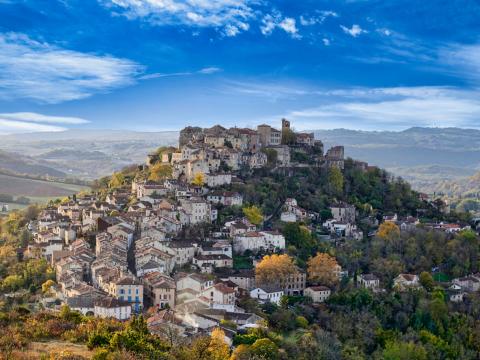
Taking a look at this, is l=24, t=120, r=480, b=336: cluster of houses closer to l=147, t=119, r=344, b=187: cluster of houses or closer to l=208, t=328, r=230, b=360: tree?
l=147, t=119, r=344, b=187: cluster of houses

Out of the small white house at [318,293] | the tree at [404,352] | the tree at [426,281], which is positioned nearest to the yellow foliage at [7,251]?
the small white house at [318,293]

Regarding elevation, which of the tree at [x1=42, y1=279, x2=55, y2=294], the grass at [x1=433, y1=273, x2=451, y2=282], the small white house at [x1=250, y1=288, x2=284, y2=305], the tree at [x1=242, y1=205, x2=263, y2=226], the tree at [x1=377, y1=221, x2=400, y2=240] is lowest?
the grass at [x1=433, y1=273, x2=451, y2=282]

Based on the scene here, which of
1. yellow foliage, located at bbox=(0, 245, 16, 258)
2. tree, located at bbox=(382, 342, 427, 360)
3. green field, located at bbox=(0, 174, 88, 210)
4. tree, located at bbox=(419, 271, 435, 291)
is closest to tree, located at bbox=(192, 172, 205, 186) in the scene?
yellow foliage, located at bbox=(0, 245, 16, 258)

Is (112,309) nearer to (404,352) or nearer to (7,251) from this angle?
(7,251)

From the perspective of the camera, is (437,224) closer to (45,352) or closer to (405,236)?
(405,236)

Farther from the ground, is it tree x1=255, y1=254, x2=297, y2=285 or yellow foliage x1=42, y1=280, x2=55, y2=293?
tree x1=255, y1=254, x2=297, y2=285

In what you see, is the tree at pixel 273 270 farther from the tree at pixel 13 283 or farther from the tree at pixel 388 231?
the tree at pixel 13 283
